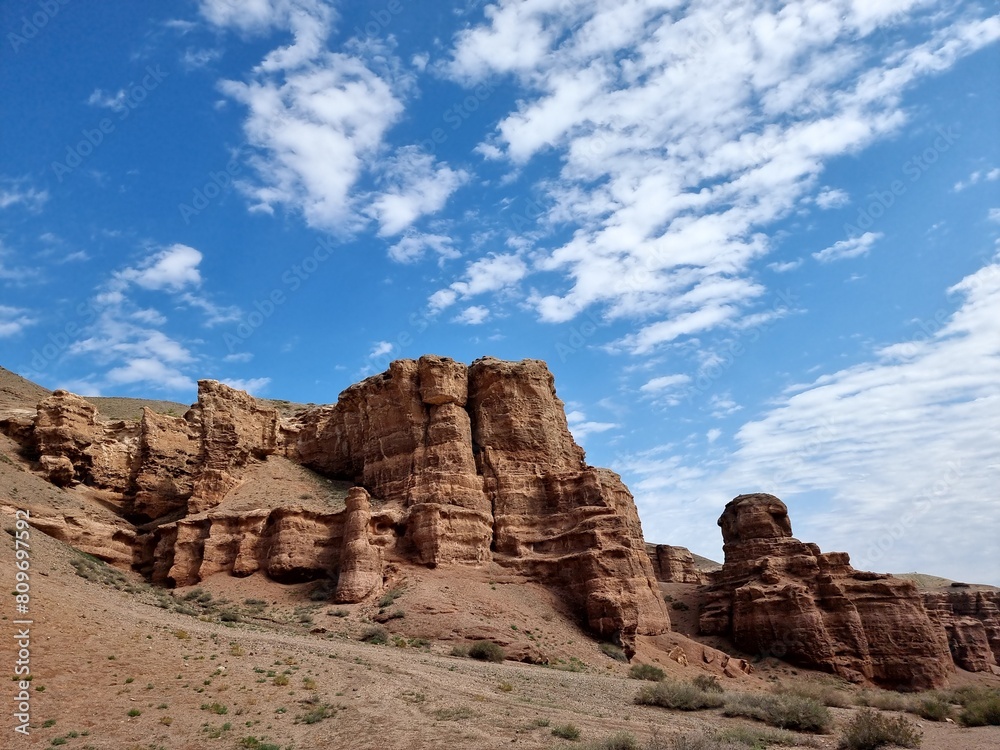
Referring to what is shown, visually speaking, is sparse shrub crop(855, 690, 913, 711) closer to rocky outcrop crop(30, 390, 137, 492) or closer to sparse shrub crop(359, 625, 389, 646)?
sparse shrub crop(359, 625, 389, 646)

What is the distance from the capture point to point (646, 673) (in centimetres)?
2973

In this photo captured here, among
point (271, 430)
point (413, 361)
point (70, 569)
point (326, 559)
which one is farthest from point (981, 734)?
point (271, 430)

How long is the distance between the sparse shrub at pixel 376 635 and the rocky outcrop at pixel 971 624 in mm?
41801

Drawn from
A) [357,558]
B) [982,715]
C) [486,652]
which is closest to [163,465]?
[357,558]

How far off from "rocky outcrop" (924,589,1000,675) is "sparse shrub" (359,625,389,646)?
137 ft

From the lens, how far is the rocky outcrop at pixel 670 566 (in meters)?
68.1

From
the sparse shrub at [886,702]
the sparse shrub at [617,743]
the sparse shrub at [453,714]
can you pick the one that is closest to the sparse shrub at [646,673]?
the sparse shrub at [886,702]

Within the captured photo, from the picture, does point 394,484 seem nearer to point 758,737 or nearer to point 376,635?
point 376,635

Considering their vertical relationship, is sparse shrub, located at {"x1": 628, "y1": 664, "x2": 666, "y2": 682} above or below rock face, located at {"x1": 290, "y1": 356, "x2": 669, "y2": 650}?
below

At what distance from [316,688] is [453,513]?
69.4 feet

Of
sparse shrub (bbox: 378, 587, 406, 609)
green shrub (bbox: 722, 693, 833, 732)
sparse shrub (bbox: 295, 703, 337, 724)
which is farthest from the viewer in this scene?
sparse shrub (bbox: 378, 587, 406, 609)

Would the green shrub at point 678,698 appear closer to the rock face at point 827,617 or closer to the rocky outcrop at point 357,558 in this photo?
the rocky outcrop at point 357,558

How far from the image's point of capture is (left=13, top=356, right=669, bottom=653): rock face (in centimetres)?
3750

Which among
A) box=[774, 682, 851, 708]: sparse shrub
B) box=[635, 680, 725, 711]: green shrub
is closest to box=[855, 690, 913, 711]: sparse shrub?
box=[774, 682, 851, 708]: sparse shrub
